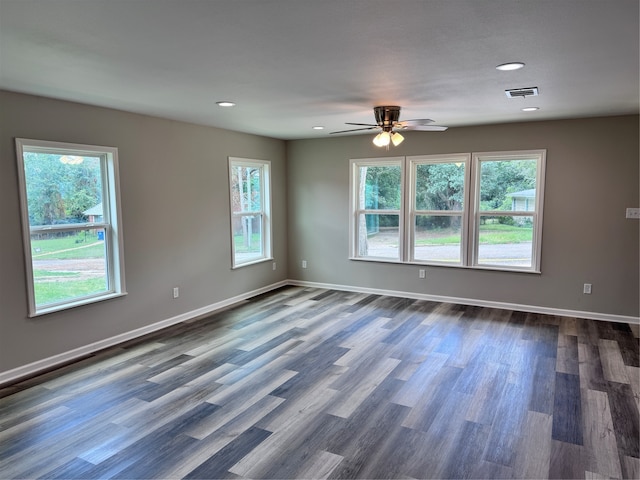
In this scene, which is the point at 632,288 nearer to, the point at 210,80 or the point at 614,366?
the point at 614,366

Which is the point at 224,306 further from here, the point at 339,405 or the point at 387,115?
the point at 387,115

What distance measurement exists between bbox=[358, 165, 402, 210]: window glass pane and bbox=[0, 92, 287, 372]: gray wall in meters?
1.42

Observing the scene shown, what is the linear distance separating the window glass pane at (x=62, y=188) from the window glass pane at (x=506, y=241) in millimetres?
4623

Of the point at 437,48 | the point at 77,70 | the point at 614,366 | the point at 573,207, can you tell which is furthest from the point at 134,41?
the point at 573,207

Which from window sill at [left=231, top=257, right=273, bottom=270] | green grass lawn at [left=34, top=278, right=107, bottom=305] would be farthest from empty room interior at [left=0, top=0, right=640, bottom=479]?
window sill at [left=231, top=257, right=273, bottom=270]

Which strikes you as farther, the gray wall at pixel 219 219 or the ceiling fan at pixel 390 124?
the ceiling fan at pixel 390 124

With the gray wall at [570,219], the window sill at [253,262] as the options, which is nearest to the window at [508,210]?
the gray wall at [570,219]

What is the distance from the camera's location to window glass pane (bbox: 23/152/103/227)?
3.54 m

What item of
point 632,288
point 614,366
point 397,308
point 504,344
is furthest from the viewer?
point 397,308

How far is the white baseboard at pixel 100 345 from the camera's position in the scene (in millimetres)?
Answer: 3457

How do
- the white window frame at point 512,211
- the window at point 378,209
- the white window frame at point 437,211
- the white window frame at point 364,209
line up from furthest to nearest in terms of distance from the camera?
the window at point 378,209
the white window frame at point 364,209
the white window frame at point 437,211
the white window frame at point 512,211

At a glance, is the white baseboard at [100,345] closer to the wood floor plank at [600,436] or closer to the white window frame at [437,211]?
the white window frame at [437,211]

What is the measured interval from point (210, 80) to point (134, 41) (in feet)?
2.71

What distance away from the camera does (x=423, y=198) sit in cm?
583
